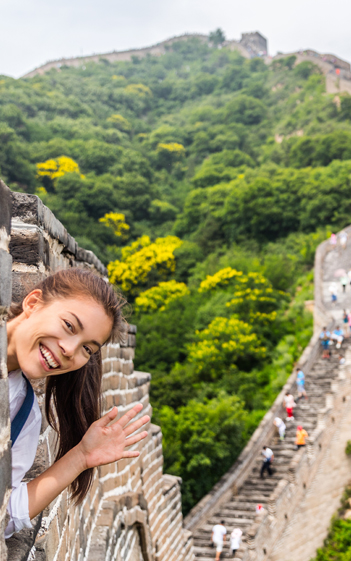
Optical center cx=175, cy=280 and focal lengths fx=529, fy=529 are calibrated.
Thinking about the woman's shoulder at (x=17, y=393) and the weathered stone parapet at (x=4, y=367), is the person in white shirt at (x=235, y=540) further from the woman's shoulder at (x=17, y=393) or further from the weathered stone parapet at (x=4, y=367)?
the weathered stone parapet at (x=4, y=367)

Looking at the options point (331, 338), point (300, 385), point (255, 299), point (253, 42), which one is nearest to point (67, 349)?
point (300, 385)

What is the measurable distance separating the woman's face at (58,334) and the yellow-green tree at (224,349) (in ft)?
60.0

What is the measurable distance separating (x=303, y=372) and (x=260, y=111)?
140ft

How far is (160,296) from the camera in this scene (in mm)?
27844

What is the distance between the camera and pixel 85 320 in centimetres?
191

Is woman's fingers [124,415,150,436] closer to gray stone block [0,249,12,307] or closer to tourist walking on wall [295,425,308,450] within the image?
gray stone block [0,249,12,307]

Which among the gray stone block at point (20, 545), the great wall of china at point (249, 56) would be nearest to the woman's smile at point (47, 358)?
the gray stone block at point (20, 545)

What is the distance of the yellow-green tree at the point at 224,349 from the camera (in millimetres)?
20141

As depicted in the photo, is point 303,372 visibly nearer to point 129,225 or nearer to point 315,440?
point 315,440

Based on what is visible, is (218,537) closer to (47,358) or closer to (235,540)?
(235,540)

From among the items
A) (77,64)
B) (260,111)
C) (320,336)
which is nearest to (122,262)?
(320,336)

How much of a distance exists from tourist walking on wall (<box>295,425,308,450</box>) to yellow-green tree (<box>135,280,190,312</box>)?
14487 millimetres

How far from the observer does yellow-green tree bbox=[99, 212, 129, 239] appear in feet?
116

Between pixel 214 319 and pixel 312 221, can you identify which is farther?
pixel 312 221
